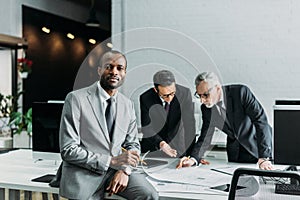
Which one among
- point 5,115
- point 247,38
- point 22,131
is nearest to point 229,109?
point 247,38

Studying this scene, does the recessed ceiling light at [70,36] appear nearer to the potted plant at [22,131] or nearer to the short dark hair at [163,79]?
the potted plant at [22,131]

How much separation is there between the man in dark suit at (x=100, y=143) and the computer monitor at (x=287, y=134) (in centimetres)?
71

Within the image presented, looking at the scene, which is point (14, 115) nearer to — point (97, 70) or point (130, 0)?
point (130, 0)

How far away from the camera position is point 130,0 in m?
4.77

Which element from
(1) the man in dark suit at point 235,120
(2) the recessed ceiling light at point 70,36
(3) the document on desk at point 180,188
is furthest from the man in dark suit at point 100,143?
(2) the recessed ceiling light at point 70,36

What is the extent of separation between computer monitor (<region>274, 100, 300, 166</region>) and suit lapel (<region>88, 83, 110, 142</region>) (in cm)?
88

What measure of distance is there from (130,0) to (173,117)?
2.84m

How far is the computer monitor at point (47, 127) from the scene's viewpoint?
2.64m

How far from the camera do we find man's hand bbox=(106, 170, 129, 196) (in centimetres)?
194

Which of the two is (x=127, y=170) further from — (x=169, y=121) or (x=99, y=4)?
(x=99, y=4)

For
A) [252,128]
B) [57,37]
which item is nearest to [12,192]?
[252,128]

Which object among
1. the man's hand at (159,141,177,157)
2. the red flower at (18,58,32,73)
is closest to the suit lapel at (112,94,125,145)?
the man's hand at (159,141,177,157)

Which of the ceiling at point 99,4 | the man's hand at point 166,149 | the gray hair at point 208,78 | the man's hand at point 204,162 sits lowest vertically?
the man's hand at point 204,162

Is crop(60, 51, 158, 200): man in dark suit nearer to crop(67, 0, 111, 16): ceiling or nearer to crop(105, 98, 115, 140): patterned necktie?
crop(105, 98, 115, 140): patterned necktie
